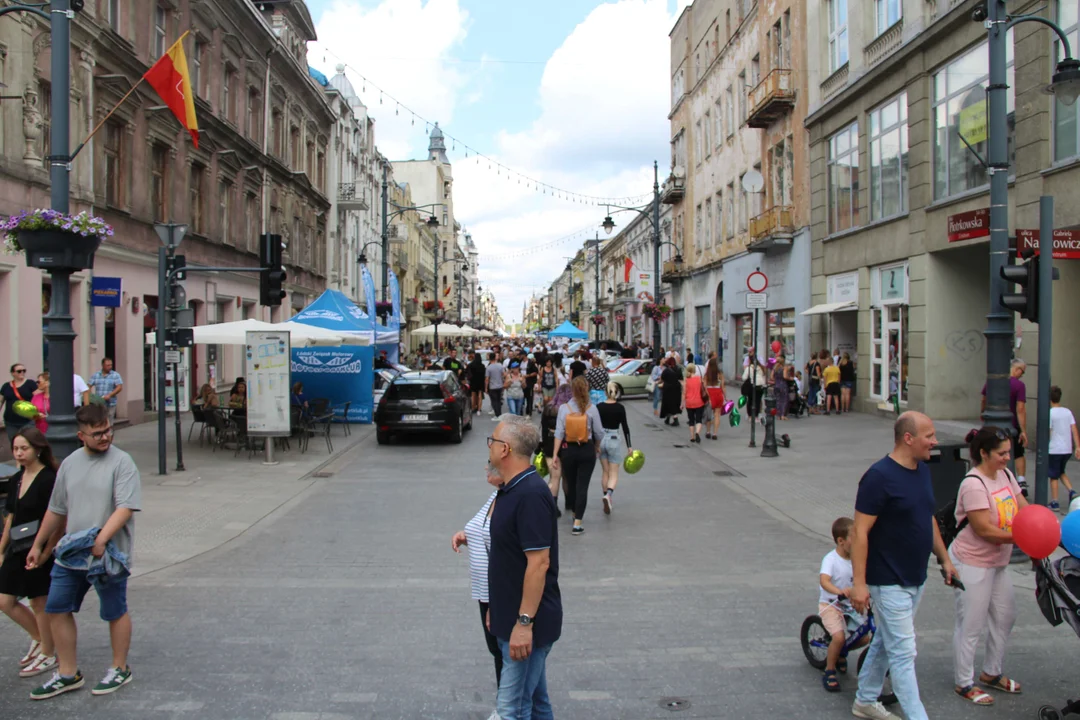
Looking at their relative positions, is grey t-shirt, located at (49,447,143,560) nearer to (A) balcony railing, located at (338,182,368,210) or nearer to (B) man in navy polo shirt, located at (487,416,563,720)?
(B) man in navy polo shirt, located at (487,416,563,720)

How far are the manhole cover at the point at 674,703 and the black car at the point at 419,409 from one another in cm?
1301

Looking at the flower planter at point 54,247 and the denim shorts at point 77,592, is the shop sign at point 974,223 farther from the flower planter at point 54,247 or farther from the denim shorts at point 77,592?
the flower planter at point 54,247

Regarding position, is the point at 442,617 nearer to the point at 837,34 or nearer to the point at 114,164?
the point at 114,164

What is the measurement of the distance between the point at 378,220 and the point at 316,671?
57.7m

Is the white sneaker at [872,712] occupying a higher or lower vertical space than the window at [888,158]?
lower

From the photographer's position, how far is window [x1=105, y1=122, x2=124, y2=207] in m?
19.7

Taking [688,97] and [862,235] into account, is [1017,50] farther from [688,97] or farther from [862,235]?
[688,97]

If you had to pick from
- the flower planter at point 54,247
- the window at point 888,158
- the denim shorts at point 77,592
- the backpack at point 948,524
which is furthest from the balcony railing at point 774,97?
the denim shorts at point 77,592

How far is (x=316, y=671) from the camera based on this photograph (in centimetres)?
541

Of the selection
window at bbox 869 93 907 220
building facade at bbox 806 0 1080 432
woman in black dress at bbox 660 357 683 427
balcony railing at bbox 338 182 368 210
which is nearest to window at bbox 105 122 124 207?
woman in black dress at bbox 660 357 683 427

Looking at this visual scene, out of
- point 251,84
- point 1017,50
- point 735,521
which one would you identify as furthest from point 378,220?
point 735,521

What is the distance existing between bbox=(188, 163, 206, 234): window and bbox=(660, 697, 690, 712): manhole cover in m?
23.0

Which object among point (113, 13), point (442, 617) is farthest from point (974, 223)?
point (113, 13)

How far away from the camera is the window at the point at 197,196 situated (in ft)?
82.3
